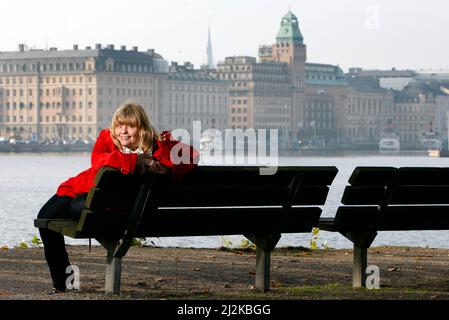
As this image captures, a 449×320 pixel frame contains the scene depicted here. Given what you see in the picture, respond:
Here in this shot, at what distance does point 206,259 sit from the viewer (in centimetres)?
948

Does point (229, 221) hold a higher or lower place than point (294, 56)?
lower

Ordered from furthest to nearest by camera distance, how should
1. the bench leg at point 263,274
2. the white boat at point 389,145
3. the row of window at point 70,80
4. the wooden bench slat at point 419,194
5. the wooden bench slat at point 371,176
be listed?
1. the white boat at point 389,145
2. the row of window at point 70,80
3. the wooden bench slat at point 419,194
4. the bench leg at point 263,274
5. the wooden bench slat at point 371,176

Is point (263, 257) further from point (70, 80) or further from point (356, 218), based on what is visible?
point (70, 80)

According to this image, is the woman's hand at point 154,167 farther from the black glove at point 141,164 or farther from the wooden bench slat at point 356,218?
the wooden bench slat at point 356,218

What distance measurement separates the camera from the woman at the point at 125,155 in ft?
→ 22.4

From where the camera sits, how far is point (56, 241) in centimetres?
732

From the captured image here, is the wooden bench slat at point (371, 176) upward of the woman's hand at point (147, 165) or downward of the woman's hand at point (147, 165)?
downward

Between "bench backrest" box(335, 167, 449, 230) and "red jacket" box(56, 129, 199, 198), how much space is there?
103cm

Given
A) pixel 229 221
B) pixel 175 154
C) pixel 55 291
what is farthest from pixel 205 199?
pixel 55 291

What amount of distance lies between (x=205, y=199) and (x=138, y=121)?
0.60 meters

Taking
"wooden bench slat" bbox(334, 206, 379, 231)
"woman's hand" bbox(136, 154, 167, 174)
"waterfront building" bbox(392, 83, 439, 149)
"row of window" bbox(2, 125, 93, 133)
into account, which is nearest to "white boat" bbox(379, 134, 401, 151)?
"waterfront building" bbox(392, 83, 439, 149)

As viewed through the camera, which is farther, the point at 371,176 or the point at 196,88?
the point at 196,88

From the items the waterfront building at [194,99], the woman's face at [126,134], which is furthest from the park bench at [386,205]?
the waterfront building at [194,99]

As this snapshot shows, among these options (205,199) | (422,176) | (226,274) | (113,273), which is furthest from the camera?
(226,274)
